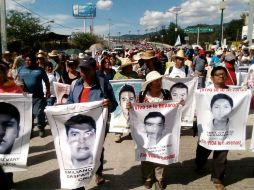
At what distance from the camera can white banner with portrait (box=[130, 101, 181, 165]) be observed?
5023 millimetres

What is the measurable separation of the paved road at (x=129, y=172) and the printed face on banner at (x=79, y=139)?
0.77m

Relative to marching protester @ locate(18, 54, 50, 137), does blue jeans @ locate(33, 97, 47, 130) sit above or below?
below

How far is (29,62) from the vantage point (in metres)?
7.92

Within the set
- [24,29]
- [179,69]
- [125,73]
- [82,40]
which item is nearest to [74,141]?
[125,73]

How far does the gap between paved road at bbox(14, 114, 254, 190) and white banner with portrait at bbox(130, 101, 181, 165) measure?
0.53 meters

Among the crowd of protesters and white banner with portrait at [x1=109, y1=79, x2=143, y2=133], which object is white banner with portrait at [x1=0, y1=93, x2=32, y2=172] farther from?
white banner with portrait at [x1=109, y1=79, x2=143, y2=133]

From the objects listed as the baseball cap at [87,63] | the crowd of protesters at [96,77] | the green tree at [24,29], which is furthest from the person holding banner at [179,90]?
the green tree at [24,29]

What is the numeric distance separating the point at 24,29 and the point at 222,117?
46.5 m

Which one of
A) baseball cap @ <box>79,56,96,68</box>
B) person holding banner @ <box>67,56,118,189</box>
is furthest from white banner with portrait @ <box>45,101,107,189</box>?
baseball cap @ <box>79,56,96,68</box>

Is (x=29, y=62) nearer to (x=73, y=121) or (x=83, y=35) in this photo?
(x=73, y=121)

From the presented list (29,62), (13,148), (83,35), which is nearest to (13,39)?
(83,35)

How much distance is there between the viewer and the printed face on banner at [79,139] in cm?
464

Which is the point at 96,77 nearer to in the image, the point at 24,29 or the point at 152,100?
the point at 152,100

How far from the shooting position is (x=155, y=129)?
5035 mm
